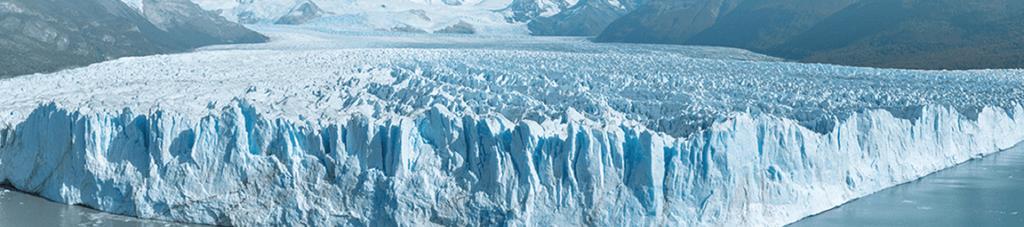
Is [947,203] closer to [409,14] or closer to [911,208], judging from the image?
[911,208]

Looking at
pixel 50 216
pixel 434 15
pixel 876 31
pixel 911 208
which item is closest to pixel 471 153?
pixel 50 216

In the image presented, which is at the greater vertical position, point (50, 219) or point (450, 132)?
point (450, 132)

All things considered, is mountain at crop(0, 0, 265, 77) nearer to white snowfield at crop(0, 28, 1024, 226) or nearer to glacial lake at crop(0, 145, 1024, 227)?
white snowfield at crop(0, 28, 1024, 226)

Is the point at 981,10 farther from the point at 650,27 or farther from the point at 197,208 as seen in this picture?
the point at 197,208

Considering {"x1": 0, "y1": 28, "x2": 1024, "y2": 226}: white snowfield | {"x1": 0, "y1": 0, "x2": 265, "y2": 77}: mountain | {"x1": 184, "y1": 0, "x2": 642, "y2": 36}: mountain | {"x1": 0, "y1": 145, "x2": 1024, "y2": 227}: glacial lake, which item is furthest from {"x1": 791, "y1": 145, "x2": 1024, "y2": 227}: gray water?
{"x1": 184, "y1": 0, "x2": 642, "y2": 36}: mountain

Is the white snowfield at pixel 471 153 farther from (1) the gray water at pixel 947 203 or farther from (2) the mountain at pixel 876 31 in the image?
(2) the mountain at pixel 876 31

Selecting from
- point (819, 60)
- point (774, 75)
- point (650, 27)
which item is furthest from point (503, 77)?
point (650, 27)
